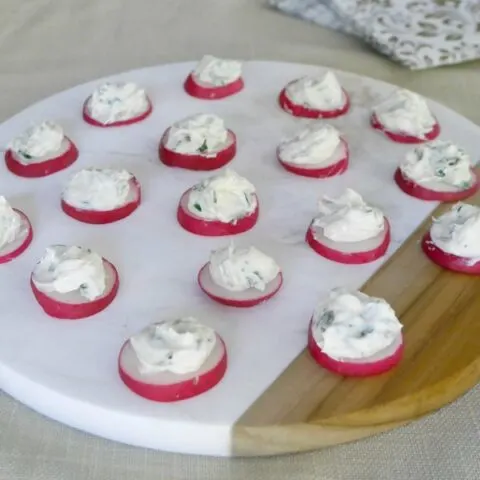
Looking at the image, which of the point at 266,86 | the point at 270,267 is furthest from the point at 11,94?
the point at 270,267

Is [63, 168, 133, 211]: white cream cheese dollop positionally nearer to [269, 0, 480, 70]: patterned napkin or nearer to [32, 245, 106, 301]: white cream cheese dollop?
[32, 245, 106, 301]: white cream cheese dollop

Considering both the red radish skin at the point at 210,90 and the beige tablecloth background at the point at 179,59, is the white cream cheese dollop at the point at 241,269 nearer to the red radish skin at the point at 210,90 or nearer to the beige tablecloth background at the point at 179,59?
the beige tablecloth background at the point at 179,59

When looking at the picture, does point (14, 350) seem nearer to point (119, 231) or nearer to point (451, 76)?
point (119, 231)

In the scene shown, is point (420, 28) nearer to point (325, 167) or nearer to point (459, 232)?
point (325, 167)

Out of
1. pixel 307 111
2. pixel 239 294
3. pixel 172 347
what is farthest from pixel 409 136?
pixel 172 347

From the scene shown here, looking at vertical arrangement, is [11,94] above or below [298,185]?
below
